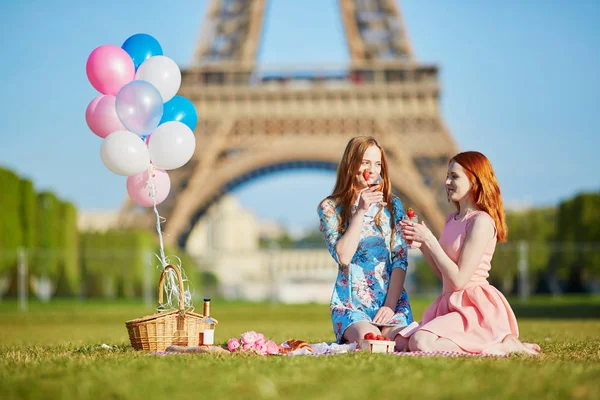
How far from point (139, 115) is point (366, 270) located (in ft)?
5.68

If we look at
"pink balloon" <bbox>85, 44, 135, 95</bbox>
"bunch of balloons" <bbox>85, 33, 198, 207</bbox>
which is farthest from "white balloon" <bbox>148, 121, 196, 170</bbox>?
"pink balloon" <bbox>85, 44, 135, 95</bbox>

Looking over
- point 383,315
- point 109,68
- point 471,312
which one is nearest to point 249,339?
point 383,315

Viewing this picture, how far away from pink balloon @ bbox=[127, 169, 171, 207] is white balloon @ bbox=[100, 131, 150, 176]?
28cm

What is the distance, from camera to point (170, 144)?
16.7 feet

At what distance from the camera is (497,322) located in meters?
4.15

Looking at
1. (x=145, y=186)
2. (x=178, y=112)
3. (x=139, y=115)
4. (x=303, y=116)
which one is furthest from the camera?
(x=303, y=116)

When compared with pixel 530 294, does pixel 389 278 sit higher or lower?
higher

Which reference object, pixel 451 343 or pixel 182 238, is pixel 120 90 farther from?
pixel 182 238

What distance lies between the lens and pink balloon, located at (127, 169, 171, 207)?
5363 mm

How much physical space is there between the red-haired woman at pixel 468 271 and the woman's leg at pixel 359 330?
0.15 meters

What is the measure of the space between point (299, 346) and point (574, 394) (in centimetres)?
191

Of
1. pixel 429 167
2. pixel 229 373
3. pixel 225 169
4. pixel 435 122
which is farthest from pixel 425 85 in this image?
pixel 229 373

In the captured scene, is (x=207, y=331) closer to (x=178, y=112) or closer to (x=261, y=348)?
(x=261, y=348)

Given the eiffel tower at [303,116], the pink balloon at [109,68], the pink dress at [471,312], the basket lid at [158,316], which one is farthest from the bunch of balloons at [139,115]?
the eiffel tower at [303,116]
